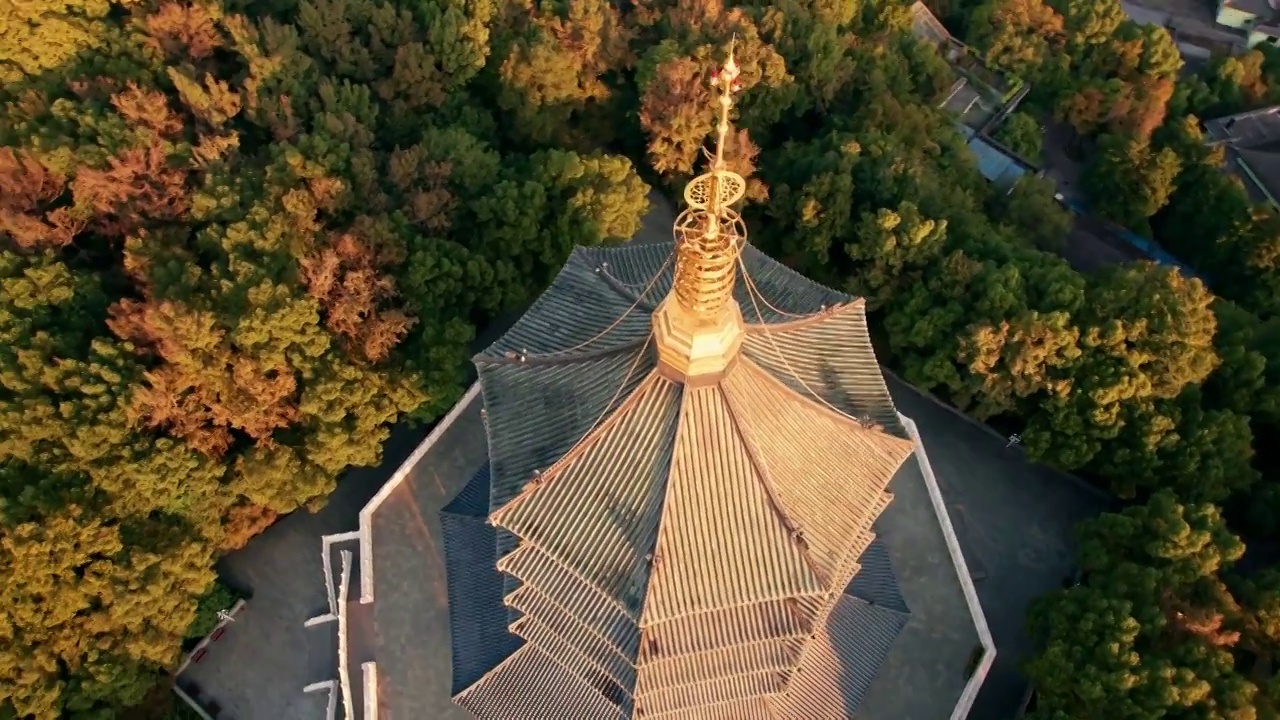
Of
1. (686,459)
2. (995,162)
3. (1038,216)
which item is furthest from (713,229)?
(995,162)

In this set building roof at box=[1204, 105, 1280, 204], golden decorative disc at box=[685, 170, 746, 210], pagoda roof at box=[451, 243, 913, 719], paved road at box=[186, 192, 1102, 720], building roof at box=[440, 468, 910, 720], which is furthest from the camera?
building roof at box=[1204, 105, 1280, 204]

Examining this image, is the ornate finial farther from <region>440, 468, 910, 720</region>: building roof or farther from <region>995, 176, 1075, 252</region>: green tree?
<region>995, 176, 1075, 252</region>: green tree

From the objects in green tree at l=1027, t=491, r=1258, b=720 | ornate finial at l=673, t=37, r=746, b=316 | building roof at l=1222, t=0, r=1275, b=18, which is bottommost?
green tree at l=1027, t=491, r=1258, b=720

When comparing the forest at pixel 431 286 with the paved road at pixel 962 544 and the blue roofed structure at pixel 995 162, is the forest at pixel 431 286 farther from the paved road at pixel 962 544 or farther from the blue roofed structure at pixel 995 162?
the blue roofed structure at pixel 995 162

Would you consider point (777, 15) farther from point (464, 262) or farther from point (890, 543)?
point (890, 543)

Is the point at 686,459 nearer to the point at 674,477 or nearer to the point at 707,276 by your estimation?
the point at 674,477

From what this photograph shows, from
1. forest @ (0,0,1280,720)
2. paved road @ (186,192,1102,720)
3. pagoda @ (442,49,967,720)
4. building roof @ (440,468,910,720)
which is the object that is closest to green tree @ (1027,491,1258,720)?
forest @ (0,0,1280,720)

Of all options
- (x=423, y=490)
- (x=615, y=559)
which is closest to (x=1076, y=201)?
(x=423, y=490)

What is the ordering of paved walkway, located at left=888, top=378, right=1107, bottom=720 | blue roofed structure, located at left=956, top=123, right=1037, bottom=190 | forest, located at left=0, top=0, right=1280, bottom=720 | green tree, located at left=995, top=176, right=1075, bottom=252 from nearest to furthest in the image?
forest, located at left=0, top=0, right=1280, bottom=720 < paved walkway, located at left=888, top=378, right=1107, bottom=720 < green tree, located at left=995, top=176, right=1075, bottom=252 < blue roofed structure, located at left=956, top=123, right=1037, bottom=190

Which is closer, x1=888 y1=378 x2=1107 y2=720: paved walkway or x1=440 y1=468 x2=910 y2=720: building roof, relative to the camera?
Result: x1=440 y1=468 x2=910 y2=720: building roof
